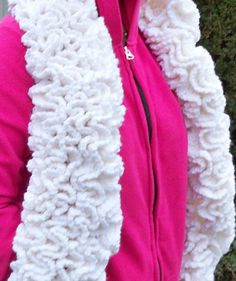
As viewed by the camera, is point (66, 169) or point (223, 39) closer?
point (66, 169)

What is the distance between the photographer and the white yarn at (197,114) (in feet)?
6.60

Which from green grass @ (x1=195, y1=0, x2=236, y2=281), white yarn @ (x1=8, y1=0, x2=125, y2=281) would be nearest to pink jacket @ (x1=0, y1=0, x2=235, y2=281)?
white yarn @ (x1=8, y1=0, x2=125, y2=281)

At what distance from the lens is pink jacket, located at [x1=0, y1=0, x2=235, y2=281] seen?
1618mm

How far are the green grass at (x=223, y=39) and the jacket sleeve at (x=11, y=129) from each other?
7.25 ft

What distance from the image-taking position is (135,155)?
178 centimetres

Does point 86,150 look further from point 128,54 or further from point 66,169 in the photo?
point 128,54

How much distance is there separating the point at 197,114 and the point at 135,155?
32cm

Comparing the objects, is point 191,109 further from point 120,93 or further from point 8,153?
point 8,153

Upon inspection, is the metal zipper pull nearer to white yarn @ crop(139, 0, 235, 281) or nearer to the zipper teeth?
the zipper teeth

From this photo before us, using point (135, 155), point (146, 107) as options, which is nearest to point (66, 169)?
point (135, 155)

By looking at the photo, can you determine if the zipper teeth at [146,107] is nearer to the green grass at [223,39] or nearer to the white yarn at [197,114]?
the white yarn at [197,114]

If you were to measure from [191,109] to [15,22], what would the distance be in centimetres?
61

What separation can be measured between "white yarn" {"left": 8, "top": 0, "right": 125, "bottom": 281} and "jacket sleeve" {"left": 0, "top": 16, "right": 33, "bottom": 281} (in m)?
0.02

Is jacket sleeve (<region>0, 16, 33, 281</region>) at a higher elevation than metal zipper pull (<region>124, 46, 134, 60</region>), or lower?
lower
